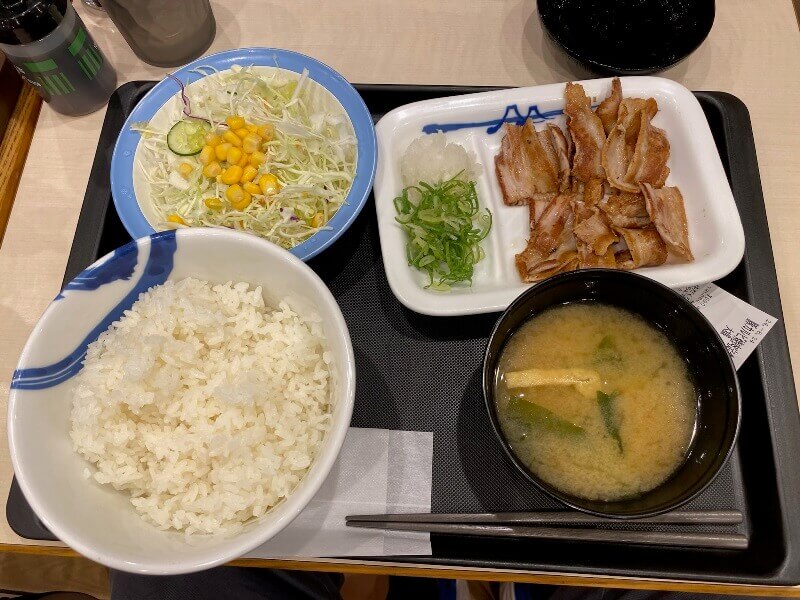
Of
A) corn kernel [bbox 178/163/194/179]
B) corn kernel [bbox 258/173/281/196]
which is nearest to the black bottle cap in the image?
corn kernel [bbox 178/163/194/179]

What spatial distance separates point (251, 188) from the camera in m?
1.89

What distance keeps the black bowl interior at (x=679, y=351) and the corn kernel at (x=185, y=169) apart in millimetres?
1125

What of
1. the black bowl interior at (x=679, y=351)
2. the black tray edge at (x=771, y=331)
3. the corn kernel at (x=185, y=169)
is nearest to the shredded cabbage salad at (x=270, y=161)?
the corn kernel at (x=185, y=169)

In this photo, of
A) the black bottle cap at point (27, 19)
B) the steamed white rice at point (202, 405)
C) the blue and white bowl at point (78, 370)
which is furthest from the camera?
the black bottle cap at point (27, 19)

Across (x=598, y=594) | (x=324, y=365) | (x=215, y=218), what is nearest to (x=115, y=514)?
(x=324, y=365)

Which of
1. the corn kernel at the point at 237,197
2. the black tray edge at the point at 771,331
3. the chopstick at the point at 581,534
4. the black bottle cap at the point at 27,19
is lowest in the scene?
the chopstick at the point at 581,534

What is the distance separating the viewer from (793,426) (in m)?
1.68

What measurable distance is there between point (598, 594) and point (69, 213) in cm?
225

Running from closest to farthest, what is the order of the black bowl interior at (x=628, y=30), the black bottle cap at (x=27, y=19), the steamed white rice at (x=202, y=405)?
the steamed white rice at (x=202, y=405)
the black bottle cap at (x=27, y=19)
the black bowl interior at (x=628, y=30)

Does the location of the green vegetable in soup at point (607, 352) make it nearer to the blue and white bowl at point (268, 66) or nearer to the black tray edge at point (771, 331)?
the black tray edge at point (771, 331)

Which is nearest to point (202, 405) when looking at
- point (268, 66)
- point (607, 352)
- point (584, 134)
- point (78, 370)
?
point (78, 370)

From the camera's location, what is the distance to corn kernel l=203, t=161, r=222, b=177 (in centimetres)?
190

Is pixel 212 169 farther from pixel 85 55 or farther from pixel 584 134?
pixel 584 134

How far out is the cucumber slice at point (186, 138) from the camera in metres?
1.92
